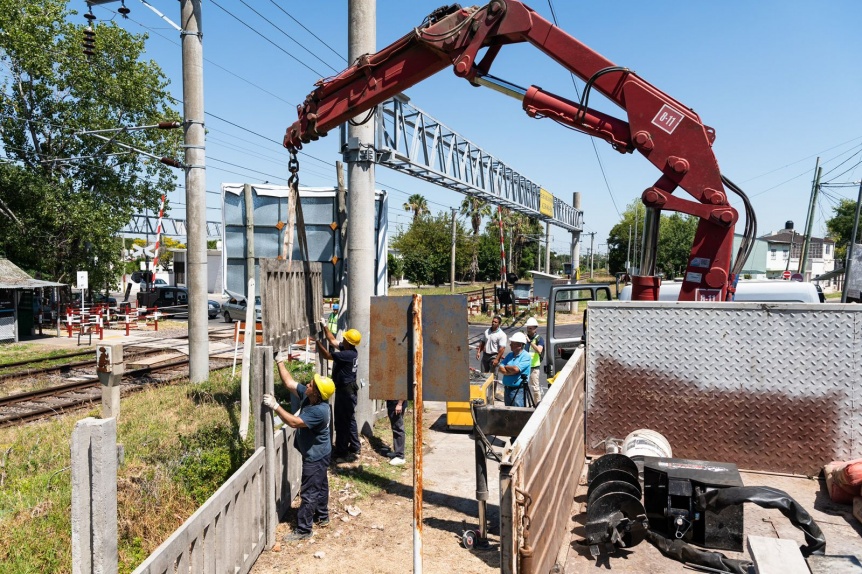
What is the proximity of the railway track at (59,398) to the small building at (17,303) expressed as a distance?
9.45m

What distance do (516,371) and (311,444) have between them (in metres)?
3.84

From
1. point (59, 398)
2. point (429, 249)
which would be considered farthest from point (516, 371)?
point (429, 249)

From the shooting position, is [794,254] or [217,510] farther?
[794,254]

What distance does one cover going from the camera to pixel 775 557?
3055 millimetres

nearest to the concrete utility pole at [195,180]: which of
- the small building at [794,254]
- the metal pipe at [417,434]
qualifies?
the metal pipe at [417,434]

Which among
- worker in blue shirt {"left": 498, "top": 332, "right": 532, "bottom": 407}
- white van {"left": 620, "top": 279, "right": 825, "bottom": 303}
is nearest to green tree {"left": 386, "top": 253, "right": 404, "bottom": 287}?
worker in blue shirt {"left": 498, "top": 332, "right": 532, "bottom": 407}

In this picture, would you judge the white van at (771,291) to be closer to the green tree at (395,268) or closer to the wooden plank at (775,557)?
the wooden plank at (775,557)

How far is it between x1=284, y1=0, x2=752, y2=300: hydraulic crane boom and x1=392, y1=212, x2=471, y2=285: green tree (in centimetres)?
5781

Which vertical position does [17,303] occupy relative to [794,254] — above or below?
below

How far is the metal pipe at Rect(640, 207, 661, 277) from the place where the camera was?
6.04 m

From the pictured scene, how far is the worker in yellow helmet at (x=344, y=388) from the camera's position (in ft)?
26.9

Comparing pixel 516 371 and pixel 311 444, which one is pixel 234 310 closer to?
pixel 516 371

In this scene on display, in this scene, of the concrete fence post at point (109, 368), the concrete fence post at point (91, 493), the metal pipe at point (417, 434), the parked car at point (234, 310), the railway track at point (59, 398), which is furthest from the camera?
the parked car at point (234, 310)

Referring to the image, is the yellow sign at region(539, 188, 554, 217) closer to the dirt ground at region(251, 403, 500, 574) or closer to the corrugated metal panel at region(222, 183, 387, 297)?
the corrugated metal panel at region(222, 183, 387, 297)
